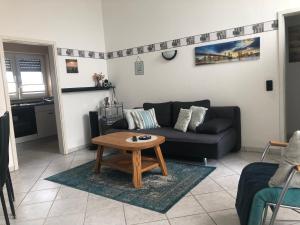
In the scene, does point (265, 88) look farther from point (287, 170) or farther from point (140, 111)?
point (287, 170)

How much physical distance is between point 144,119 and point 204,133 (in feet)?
3.65

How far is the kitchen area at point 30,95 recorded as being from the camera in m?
5.79

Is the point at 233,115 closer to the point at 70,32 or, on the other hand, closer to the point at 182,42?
the point at 182,42

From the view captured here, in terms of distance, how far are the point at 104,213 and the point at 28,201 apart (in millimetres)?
977

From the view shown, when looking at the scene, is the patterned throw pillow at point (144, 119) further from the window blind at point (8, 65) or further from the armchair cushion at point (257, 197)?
the window blind at point (8, 65)

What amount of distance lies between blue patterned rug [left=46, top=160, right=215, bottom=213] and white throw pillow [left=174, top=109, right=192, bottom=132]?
558 mm

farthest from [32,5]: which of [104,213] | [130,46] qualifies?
[104,213]

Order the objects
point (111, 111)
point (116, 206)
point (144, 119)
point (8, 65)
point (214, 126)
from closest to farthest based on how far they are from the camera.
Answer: point (116, 206) → point (214, 126) → point (144, 119) → point (111, 111) → point (8, 65)

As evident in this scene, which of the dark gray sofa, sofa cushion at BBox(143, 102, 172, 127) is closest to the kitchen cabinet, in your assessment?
the dark gray sofa

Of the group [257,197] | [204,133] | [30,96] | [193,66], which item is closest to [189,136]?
[204,133]

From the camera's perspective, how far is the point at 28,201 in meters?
2.78

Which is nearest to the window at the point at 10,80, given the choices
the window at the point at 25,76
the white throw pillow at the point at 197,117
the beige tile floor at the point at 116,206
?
the window at the point at 25,76

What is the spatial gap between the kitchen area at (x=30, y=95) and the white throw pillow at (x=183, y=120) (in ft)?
9.39

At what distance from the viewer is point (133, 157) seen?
289cm
